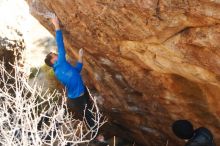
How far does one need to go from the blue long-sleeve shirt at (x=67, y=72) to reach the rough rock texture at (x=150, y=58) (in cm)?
42

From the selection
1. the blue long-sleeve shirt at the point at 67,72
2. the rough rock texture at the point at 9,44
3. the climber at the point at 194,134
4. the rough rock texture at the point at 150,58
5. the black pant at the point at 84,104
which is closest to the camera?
the rough rock texture at the point at 150,58

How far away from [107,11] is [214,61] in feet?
5.16

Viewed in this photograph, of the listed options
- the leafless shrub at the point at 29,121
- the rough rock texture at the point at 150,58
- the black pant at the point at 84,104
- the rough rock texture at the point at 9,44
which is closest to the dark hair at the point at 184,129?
the rough rock texture at the point at 150,58

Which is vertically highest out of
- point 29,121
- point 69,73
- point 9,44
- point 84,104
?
point 9,44

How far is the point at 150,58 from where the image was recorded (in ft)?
17.1

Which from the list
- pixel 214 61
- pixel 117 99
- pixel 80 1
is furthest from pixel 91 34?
pixel 214 61

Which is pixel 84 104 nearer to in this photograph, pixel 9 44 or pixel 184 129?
pixel 184 129

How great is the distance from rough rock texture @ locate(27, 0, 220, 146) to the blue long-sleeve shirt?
0.42m

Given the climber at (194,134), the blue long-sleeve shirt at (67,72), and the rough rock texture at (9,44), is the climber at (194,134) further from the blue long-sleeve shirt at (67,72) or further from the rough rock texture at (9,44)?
the rough rock texture at (9,44)

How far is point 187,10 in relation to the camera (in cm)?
410

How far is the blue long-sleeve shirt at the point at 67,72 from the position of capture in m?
5.67

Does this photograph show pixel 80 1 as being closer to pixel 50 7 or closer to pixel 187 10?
pixel 50 7

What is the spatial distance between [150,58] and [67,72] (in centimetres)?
147

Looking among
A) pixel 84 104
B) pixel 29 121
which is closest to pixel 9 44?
pixel 84 104
